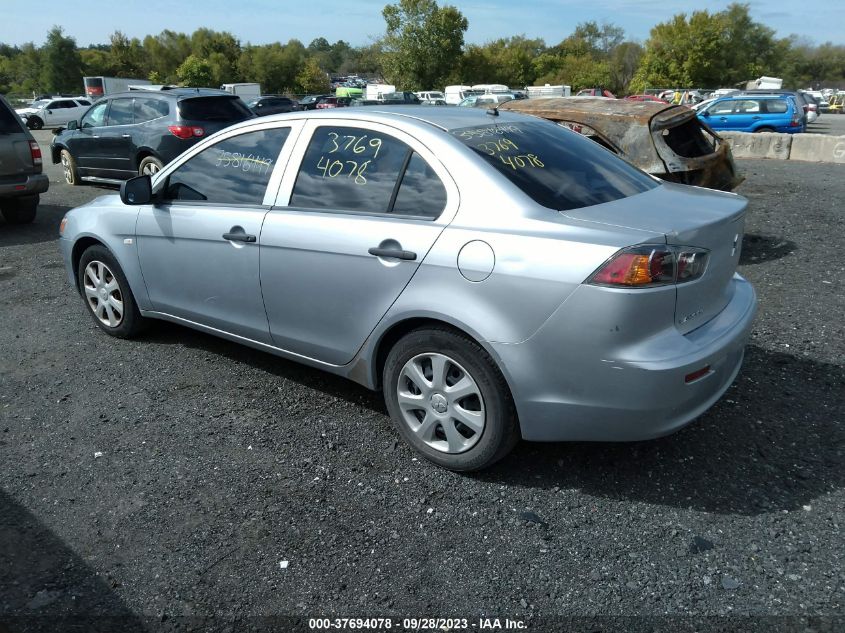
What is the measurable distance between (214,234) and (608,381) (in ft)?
8.09

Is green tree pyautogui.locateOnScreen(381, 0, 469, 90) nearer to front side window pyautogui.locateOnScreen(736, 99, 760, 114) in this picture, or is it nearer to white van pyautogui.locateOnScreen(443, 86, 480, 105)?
white van pyautogui.locateOnScreen(443, 86, 480, 105)

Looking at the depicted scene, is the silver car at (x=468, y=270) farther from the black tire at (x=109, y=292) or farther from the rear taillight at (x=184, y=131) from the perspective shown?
the rear taillight at (x=184, y=131)

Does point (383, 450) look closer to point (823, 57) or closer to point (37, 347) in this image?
point (37, 347)

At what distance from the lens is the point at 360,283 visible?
349cm

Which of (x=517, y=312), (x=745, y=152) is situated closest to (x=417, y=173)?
(x=517, y=312)

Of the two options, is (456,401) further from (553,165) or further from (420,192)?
(553,165)

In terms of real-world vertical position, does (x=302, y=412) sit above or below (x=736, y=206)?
→ below

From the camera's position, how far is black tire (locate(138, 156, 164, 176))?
36.8 feet

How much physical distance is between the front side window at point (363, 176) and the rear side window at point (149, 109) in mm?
8371

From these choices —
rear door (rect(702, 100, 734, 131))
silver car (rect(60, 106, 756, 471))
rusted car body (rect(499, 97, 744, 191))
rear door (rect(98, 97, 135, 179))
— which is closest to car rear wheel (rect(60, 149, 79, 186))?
rear door (rect(98, 97, 135, 179))

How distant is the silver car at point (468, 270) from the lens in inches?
114

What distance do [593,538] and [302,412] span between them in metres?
1.87

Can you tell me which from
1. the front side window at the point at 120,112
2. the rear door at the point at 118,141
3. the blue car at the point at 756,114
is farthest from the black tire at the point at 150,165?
the blue car at the point at 756,114

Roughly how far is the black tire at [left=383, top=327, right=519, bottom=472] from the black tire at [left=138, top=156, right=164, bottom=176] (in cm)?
902
